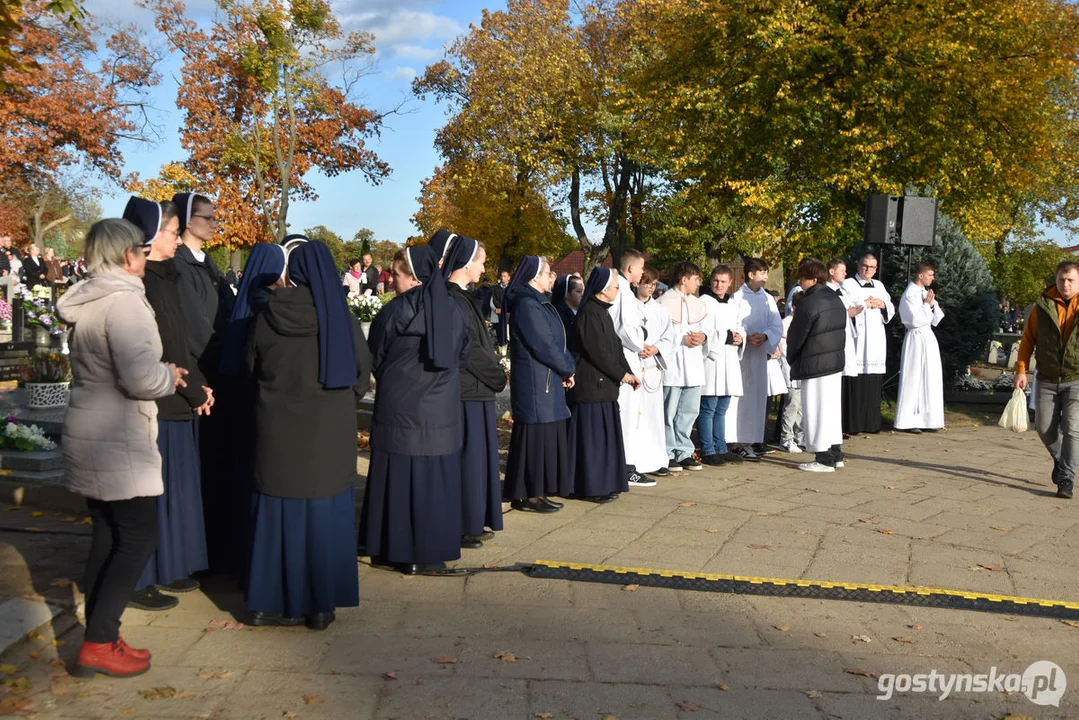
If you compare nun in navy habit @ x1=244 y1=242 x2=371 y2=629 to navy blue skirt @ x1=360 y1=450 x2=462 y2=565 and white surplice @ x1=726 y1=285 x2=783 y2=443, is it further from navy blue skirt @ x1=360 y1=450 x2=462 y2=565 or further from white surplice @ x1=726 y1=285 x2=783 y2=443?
white surplice @ x1=726 y1=285 x2=783 y2=443

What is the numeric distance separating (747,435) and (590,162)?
30.6m

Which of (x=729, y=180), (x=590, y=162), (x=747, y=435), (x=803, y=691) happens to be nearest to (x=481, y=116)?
(x=590, y=162)

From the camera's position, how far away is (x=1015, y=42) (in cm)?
2309

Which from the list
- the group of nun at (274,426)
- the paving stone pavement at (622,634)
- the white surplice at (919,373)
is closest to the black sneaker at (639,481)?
the paving stone pavement at (622,634)

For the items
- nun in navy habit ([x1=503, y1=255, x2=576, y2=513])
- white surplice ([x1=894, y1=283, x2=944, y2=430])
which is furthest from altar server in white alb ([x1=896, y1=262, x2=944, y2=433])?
nun in navy habit ([x1=503, y1=255, x2=576, y2=513])

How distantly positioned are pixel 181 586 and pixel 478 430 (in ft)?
7.19

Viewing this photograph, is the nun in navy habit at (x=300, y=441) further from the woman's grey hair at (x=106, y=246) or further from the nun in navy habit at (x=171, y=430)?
the woman's grey hair at (x=106, y=246)

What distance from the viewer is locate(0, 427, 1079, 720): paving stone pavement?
447 cm

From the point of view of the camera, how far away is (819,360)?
10.1 meters

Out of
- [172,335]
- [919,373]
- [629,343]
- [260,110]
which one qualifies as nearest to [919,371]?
[919,373]

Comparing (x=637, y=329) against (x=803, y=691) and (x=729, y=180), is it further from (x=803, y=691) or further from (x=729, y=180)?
(x=729, y=180)

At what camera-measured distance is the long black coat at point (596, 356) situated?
8.70 metres

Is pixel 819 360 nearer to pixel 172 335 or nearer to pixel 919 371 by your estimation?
pixel 919 371

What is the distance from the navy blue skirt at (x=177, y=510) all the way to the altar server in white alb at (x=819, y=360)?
6.08 meters
